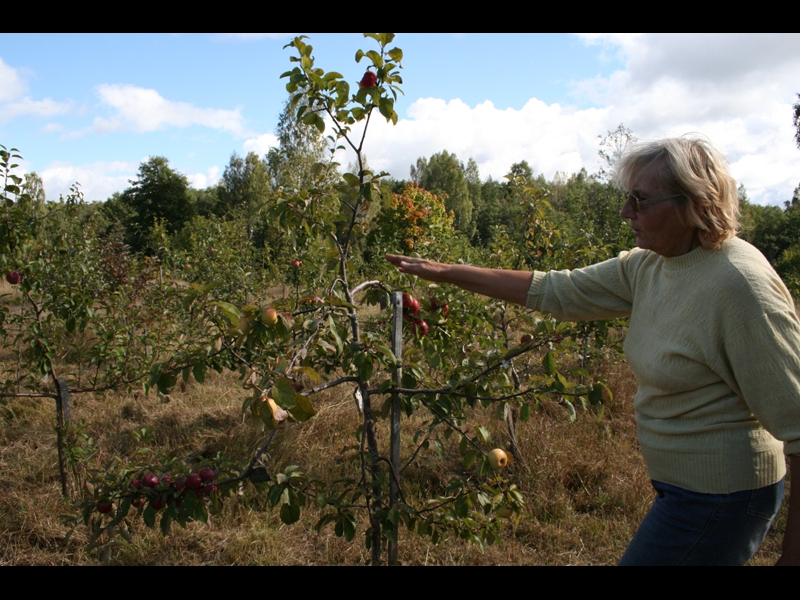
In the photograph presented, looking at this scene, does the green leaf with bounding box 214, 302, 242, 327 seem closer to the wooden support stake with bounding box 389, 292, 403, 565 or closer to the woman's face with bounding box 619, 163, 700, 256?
the wooden support stake with bounding box 389, 292, 403, 565

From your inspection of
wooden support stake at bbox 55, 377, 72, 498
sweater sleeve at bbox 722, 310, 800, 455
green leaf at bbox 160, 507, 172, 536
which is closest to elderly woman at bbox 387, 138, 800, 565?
sweater sleeve at bbox 722, 310, 800, 455

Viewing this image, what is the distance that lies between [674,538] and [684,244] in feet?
2.32

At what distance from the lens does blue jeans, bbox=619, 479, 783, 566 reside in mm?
1241

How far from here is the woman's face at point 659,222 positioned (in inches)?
51.8

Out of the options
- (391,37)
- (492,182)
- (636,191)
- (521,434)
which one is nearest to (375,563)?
(636,191)

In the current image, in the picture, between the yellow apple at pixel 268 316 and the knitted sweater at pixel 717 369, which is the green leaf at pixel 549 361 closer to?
the knitted sweater at pixel 717 369

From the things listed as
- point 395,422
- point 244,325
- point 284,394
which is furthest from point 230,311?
point 395,422

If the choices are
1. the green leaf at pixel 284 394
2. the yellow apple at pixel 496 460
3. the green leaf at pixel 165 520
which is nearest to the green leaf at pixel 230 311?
the green leaf at pixel 284 394

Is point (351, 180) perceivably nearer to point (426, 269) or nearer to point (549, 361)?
point (426, 269)

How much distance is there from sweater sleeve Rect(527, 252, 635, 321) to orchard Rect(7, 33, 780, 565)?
0.11 metres

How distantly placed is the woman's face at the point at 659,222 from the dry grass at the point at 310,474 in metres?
1.29

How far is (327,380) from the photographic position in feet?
9.23

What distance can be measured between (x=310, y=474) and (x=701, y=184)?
2.82m

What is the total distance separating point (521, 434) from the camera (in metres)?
3.70
